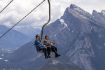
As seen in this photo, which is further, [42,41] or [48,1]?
[42,41]

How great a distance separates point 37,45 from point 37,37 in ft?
5.87

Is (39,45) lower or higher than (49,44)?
higher

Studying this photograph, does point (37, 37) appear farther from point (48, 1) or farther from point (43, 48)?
point (48, 1)

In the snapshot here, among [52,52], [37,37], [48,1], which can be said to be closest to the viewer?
[48,1]

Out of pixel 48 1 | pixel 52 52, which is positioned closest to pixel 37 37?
pixel 52 52

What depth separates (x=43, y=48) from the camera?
34.3m

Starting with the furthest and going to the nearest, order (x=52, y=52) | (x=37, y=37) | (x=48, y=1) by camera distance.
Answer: (x=52, y=52) < (x=37, y=37) < (x=48, y=1)

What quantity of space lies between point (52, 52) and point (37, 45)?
222 centimetres

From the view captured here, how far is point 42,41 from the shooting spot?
33750mm

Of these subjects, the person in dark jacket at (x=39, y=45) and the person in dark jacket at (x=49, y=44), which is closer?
the person in dark jacket at (x=49, y=44)

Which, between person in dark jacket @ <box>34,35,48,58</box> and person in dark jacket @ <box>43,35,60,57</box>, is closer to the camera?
person in dark jacket @ <box>43,35,60,57</box>

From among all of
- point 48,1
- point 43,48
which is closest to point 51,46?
point 43,48

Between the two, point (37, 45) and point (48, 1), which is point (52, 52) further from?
point (48, 1)

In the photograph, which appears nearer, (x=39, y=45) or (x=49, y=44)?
(x=49, y=44)
